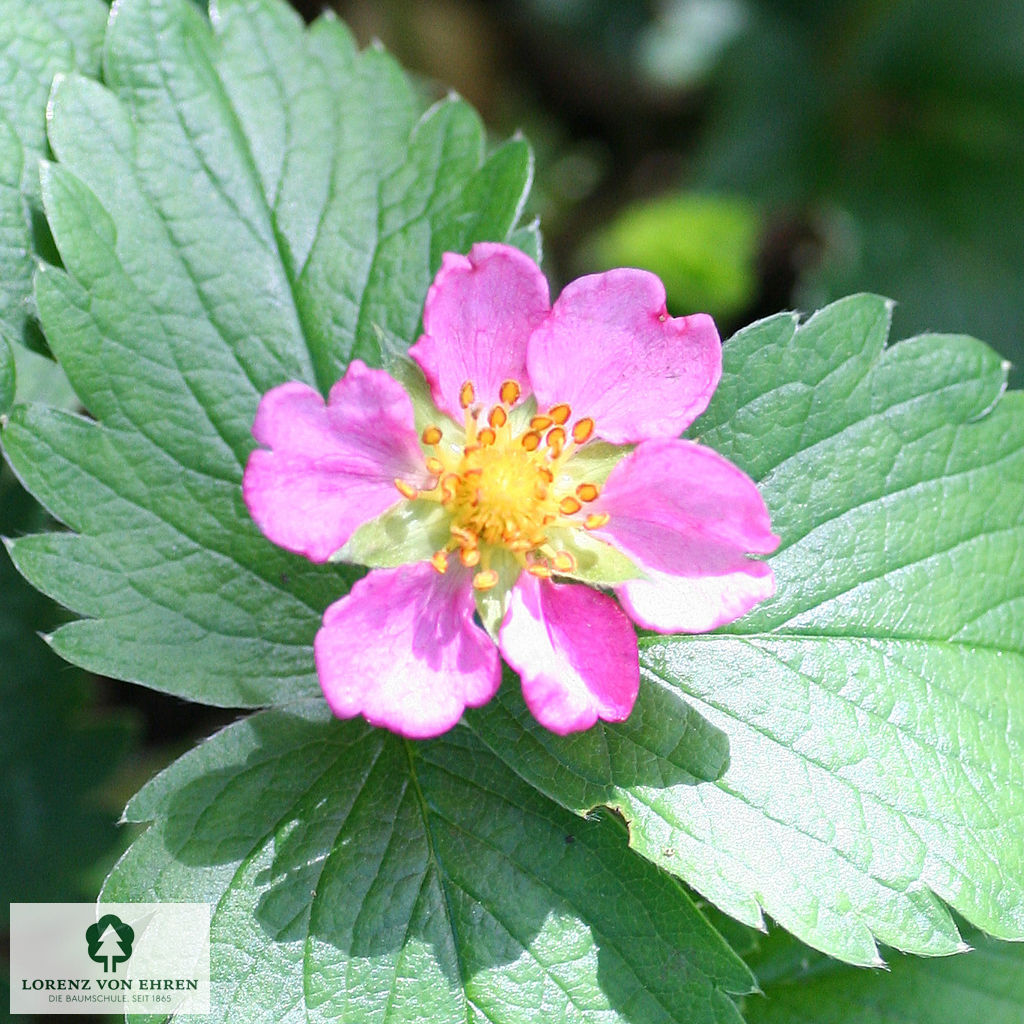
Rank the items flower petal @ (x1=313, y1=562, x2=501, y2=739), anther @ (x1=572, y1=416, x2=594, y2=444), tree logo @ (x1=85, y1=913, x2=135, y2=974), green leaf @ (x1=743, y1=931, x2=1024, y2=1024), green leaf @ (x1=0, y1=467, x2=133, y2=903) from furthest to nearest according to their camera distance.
A: green leaf @ (x1=0, y1=467, x2=133, y2=903) → green leaf @ (x1=743, y1=931, x2=1024, y2=1024) → tree logo @ (x1=85, y1=913, x2=135, y2=974) → anther @ (x1=572, y1=416, x2=594, y2=444) → flower petal @ (x1=313, y1=562, x2=501, y2=739)

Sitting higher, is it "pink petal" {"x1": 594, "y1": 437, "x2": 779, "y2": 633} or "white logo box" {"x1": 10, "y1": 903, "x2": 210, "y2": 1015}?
"pink petal" {"x1": 594, "y1": 437, "x2": 779, "y2": 633}

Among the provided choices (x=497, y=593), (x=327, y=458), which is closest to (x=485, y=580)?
(x=497, y=593)

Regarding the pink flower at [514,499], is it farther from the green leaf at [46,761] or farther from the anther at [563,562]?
the green leaf at [46,761]

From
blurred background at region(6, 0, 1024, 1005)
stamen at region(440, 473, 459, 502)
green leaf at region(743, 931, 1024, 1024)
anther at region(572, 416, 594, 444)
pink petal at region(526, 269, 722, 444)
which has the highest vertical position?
blurred background at region(6, 0, 1024, 1005)

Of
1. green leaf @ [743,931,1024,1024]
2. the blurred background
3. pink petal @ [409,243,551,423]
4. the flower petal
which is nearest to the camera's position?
the flower petal

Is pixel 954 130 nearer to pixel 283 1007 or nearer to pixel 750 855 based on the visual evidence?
pixel 750 855

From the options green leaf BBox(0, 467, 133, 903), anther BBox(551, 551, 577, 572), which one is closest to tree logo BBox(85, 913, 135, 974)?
green leaf BBox(0, 467, 133, 903)

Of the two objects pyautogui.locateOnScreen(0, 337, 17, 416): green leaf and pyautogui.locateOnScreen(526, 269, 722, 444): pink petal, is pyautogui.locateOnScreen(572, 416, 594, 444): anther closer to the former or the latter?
pyautogui.locateOnScreen(526, 269, 722, 444): pink petal
